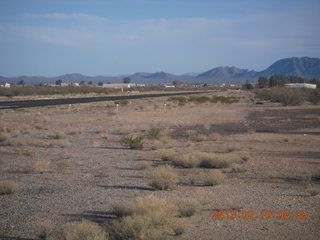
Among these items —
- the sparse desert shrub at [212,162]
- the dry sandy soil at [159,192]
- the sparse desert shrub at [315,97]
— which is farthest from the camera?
the sparse desert shrub at [315,97]

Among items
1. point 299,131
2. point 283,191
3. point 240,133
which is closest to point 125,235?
point 283,191

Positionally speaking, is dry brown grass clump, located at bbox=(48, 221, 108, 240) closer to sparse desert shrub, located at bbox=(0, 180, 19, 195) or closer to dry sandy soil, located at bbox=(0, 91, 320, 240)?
dry sandy soil, located at bbox=(0, 91, 320, 240)

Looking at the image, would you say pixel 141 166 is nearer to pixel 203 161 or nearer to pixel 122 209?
pixel 203 161

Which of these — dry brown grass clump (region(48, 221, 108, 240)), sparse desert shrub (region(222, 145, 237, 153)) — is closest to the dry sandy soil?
sparse desert shrub (region(222, 145, 237, 153))

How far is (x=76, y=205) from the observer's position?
11.1m

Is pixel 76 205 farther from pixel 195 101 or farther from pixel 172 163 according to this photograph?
pixel 195 101

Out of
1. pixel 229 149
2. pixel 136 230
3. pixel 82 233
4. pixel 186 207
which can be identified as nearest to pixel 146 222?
pixel 136 230

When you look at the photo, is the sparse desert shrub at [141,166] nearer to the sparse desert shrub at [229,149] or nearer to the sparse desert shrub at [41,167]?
the sparse desert shrub at [41,167]

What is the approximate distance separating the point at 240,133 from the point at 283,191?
58.5 feet
